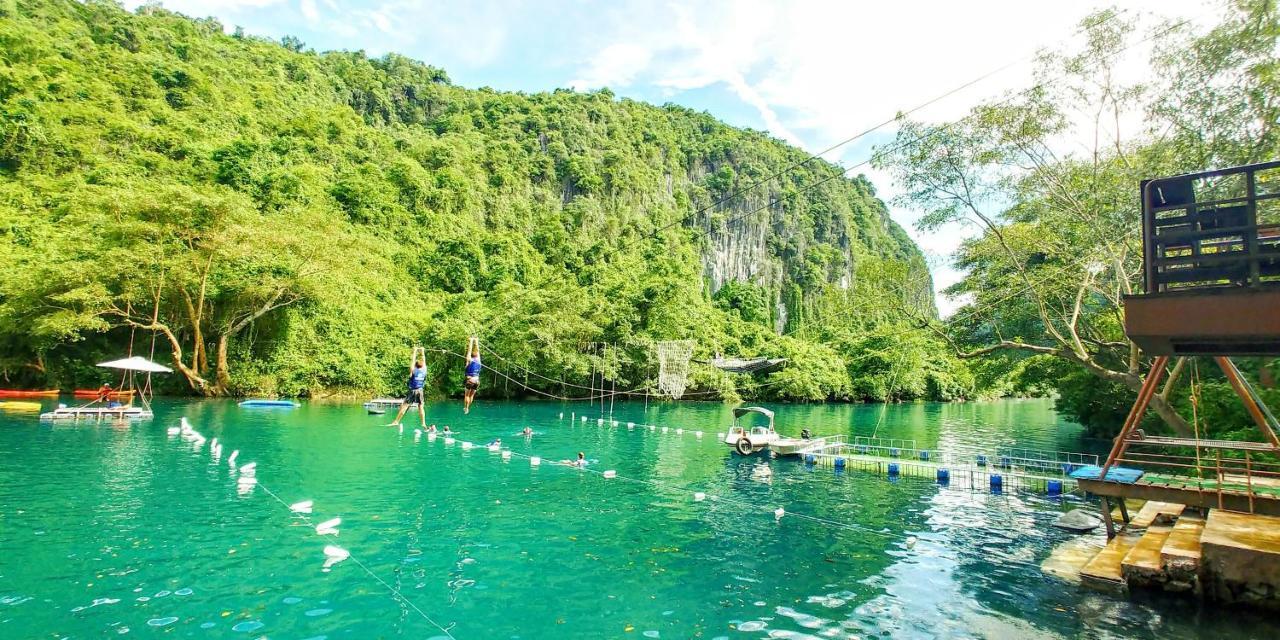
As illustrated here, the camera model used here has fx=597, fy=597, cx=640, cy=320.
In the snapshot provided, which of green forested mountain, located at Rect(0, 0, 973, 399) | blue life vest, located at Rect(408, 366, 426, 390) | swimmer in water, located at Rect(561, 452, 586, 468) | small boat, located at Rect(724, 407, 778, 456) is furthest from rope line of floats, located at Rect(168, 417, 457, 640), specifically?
small boat, located at Rect(724, 407, 778, 456)

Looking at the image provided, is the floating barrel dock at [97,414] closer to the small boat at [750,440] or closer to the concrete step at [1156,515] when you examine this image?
the small boat at [750,440]

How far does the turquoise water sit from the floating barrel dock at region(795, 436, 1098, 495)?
0.92m

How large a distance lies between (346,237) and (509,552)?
3825cm

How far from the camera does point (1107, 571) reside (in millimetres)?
9773

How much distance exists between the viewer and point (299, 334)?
4322 centimetres

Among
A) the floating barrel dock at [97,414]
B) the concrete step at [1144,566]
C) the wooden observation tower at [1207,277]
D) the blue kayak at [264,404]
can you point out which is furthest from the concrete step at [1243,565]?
the blue kayak at [264,404]

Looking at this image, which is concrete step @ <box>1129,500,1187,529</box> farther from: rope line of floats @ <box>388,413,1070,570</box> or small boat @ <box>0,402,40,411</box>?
small boat @ <box>0,402,40,411</box>

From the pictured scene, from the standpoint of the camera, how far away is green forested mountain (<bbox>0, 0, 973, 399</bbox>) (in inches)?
1409

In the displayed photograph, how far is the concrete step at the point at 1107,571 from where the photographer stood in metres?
9.40

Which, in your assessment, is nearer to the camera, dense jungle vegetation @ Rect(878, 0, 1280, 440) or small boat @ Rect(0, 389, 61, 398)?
dense jungle vegetation @ Rect(878, 0, 1280, 440)

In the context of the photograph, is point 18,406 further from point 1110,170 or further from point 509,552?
point 1110,170

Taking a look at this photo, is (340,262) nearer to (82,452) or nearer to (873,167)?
(82,452)

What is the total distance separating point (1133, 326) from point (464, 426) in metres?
27.1

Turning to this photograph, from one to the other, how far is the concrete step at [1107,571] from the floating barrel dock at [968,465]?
7.74 m
